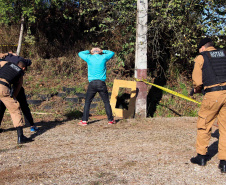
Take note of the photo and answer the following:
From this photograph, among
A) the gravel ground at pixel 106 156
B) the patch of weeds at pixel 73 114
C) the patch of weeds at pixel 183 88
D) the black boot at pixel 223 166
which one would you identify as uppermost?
the patch of weeds at pixel 183 88

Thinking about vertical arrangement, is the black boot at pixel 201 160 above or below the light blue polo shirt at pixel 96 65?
below

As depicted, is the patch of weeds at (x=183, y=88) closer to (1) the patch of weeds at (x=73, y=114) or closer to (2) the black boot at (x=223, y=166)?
(1) the patch of weeds at (x=73, y=114)

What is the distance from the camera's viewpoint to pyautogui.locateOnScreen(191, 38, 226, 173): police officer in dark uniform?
13.4ft

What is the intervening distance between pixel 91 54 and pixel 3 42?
26.9 ft

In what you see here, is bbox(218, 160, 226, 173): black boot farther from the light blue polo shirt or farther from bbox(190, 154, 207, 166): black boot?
the light blue polo shirt

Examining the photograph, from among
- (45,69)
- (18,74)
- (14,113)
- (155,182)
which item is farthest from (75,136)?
(45,69)

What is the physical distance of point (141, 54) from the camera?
26.7ft

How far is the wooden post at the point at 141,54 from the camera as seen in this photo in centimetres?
799

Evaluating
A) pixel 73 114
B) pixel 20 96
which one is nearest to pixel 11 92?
pixel 20 96

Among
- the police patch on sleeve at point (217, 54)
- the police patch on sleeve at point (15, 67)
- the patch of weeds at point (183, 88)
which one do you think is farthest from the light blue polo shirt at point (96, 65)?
the patch of weeds at point (183, 88)

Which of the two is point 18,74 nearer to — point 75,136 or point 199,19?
point 75,136

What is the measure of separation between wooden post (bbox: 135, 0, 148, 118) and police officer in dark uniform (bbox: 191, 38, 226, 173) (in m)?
3.97

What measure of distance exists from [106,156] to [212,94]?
2074 mm

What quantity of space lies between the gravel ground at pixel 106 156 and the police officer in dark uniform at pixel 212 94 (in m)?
0.44
